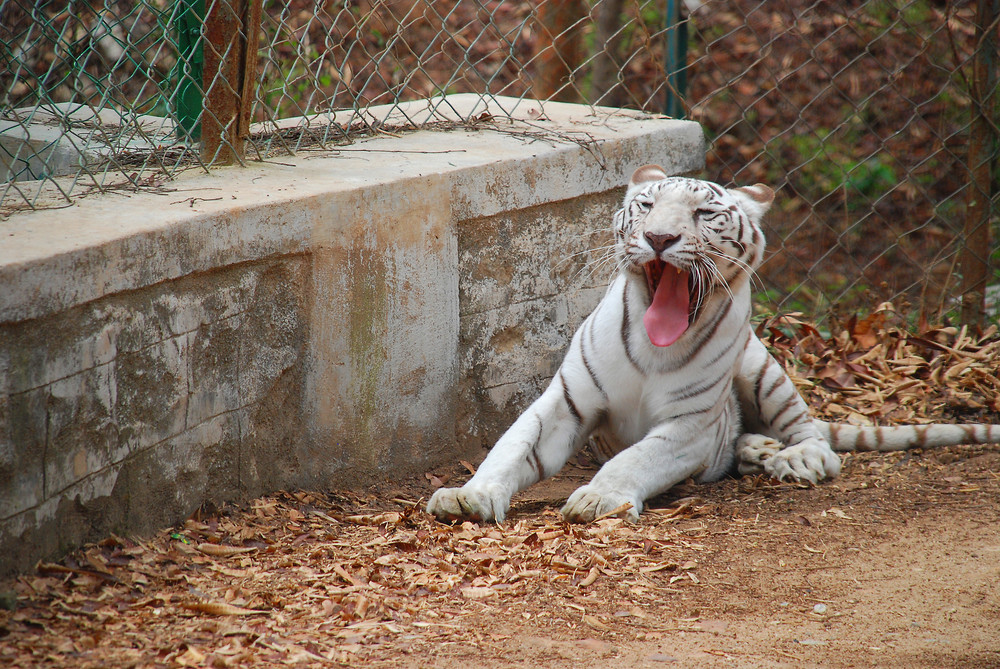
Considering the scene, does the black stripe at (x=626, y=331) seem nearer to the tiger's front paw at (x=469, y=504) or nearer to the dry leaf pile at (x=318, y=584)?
the dry leaf pile at (x=318, y=584)

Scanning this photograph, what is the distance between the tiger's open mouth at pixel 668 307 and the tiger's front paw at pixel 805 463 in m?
0.74

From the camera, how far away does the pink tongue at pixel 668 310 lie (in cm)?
349

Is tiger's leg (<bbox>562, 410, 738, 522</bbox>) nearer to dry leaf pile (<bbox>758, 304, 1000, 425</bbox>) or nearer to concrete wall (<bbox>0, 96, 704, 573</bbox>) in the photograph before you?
concrete wall (<bbox>0, 96, 704, 573</bbox>)

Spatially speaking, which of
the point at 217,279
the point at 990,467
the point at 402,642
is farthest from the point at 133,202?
the point at 990,467

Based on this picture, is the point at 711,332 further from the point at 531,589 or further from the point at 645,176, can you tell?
the point at 531,589

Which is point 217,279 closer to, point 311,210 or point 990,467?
point 311,210

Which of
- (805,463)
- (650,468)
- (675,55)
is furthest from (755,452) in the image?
(675,55)

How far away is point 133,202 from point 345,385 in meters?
0.90

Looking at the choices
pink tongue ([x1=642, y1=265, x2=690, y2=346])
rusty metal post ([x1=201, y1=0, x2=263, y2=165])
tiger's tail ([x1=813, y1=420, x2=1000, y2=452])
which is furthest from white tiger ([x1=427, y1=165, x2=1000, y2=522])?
rusty metal post ([x1=201, y1=0, x2=263, y2=165])

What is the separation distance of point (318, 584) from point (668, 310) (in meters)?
1.52

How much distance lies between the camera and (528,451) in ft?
11.5

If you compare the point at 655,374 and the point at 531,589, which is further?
the point at 655,374

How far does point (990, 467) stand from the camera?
389cm

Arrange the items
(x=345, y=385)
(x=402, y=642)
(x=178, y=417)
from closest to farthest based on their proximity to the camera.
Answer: (x=402, y=642) → (x=178, y=417) → (x=345, y=385)
